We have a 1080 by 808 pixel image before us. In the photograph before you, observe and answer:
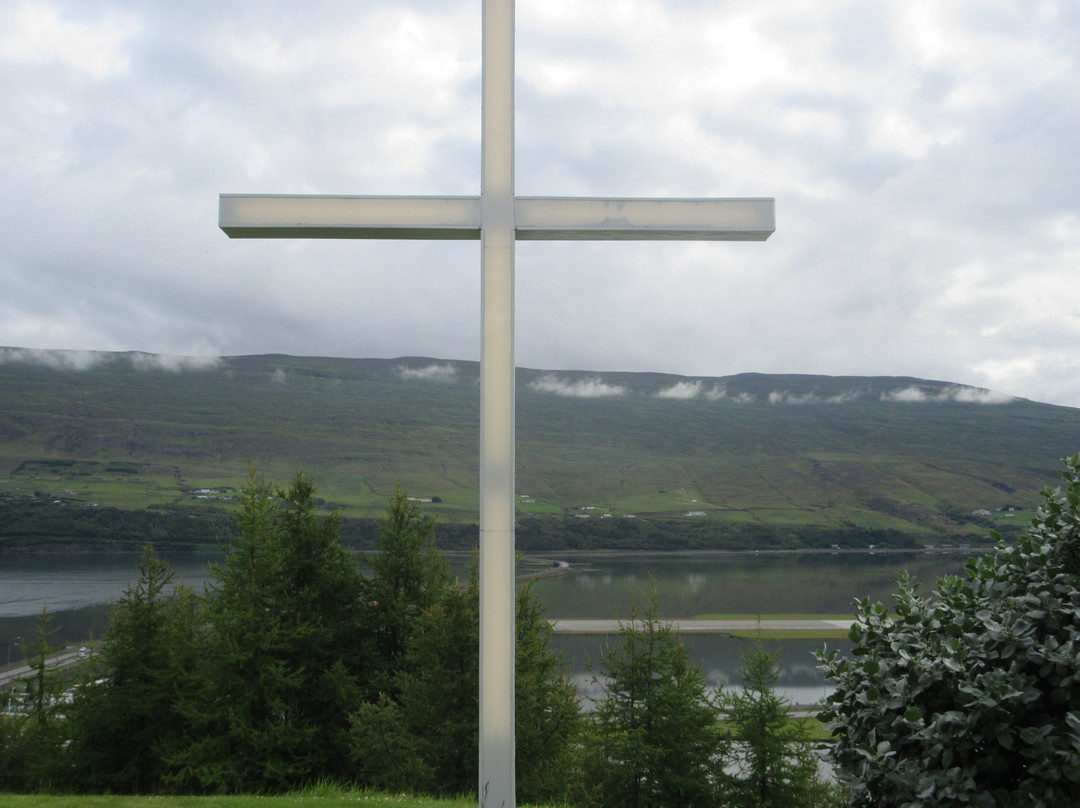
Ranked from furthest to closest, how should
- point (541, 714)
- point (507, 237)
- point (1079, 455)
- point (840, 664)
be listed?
point (541, 714) < point (507, 237) < point (840, 664) < point (1079, 455)

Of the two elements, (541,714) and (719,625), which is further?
(719,625)

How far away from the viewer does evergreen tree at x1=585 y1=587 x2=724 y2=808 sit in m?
16.8

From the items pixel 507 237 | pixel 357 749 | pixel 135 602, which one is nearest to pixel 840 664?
pixel 507 237

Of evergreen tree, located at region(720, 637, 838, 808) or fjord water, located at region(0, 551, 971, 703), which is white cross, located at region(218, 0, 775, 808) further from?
fjord water, located at region(0, 551, 971, 703)

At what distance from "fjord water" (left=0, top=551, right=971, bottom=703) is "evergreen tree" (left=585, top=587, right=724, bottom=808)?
34.9 m

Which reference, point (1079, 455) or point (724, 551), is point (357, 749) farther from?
point (724, 551)

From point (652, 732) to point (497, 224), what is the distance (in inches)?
672

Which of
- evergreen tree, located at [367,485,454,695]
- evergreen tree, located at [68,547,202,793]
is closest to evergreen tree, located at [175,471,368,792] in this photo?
evergreen tree, located at [367,485,454,695]

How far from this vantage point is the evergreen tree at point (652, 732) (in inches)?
662

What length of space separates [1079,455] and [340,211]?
13.1 ft

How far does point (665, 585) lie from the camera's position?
118250 mm

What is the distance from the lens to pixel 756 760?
62.4 feet

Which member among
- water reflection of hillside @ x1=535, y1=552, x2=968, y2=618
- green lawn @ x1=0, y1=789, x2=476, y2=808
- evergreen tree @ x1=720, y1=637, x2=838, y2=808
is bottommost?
water reflection of hillside @ x1=535, y1=552, x2=968, y2=618

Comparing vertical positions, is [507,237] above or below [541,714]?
above
